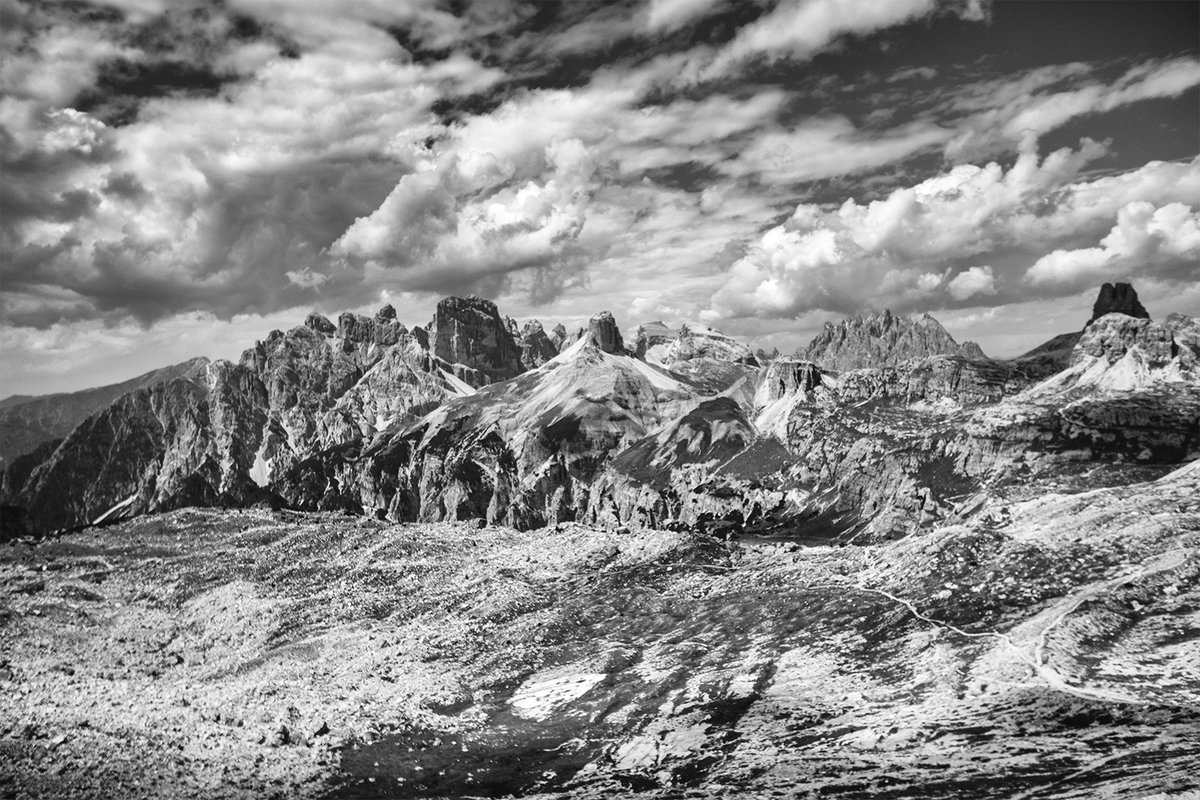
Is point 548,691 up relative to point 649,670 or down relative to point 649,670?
down

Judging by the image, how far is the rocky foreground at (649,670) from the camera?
151 feet

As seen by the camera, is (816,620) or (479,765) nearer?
(479,765)

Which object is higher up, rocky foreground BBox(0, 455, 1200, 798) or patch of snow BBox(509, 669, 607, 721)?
rocky foreground BBox(0, 455, 1200, 798)

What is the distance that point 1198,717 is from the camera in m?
45.8

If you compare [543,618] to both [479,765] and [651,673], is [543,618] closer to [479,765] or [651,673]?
[651,673]

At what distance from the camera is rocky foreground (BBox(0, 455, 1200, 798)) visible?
46156 mm

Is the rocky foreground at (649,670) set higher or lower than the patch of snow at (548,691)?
higher

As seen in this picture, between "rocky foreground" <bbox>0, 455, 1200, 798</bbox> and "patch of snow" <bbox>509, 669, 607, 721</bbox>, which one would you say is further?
"patch of snow" <bbox>509, 669, 607, 721</bbox>

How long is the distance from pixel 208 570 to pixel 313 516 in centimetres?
3110

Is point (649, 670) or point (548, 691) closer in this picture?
point (548, 691)

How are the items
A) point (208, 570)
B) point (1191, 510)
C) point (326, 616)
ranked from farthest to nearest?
point (208, 570) < point (326, 616) < point (1191, 510)

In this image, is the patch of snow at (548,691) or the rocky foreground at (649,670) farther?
the patch of snow at (548,691)

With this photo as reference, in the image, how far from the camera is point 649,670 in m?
68.9

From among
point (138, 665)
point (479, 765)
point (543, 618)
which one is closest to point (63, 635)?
point (138, 665)
